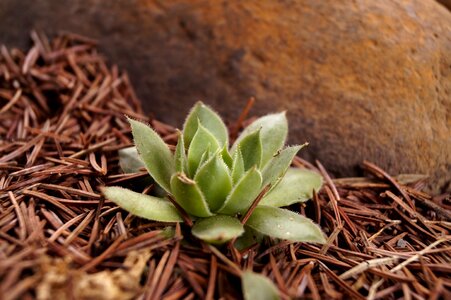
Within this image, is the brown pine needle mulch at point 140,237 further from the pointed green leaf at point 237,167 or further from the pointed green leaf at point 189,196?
the pointed green leaf at point 237,167

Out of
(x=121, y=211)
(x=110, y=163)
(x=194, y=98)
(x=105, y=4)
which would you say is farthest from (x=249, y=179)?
(x=105, y=4)

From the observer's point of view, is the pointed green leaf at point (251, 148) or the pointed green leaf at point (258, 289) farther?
the pointed green leaf at point (251, 148)

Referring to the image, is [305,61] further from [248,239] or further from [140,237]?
[140,237]

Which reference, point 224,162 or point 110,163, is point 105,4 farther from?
point 224,162

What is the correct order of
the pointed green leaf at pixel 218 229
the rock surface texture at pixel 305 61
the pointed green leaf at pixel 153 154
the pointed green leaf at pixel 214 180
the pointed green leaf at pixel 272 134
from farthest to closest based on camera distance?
1. the rock surface texture at pixel 305 61
2. the pointed green leaf at pixel 272 134
3. the pointed green leaf at pixel 153 154
4. the pointed green leaf at pixel 214 180
5. the pointed green leaf at pixel 218 229

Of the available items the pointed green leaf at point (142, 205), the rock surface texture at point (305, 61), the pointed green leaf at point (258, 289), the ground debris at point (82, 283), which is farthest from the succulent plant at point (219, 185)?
the rock surface texture at point (305, 61)

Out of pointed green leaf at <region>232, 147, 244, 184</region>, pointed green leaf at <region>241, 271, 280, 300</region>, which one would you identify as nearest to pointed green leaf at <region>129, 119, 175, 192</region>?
pointed green leaf at <region>232, 147, 244, 184</region>

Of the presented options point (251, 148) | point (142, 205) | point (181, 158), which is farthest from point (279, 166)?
point (142, 205)

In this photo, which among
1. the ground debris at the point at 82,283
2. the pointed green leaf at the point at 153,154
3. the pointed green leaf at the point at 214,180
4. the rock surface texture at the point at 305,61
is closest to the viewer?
the ground debris at the point at 82,283
